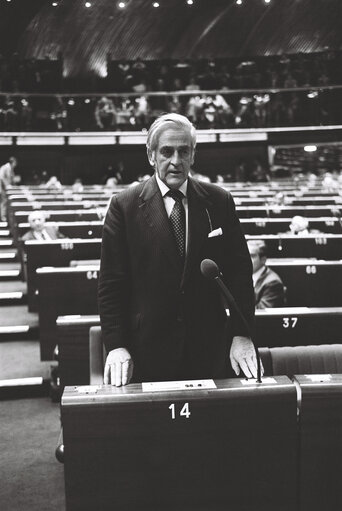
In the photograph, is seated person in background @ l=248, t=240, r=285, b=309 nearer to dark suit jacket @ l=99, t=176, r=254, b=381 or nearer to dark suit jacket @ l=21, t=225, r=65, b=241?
dark suit jacket @ l=99, t=176, r=254, b=381

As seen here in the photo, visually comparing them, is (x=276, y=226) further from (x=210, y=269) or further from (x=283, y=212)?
(x=210, y=269)

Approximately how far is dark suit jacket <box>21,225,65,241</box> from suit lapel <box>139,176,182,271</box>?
4.64 m

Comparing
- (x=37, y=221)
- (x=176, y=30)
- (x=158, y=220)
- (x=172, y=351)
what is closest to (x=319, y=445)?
(x=172, y=351)

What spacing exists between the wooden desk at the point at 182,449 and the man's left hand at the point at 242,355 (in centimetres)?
31

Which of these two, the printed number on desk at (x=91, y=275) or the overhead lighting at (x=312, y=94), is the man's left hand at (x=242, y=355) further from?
the overhead lighting at (x=312, y=94)

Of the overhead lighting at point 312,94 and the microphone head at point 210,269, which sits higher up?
the overhead lighting at point 312,94

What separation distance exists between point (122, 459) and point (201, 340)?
1.72 ft

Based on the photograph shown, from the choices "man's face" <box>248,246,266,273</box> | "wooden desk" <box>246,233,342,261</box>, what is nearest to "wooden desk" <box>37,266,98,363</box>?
"man's face" <box>248,246,266,273</box>

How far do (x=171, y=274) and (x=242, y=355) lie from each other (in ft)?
1.01

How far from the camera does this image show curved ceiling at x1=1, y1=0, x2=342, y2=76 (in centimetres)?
1884

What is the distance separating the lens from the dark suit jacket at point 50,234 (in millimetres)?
6594

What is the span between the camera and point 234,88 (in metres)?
17.7

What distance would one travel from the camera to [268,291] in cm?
417

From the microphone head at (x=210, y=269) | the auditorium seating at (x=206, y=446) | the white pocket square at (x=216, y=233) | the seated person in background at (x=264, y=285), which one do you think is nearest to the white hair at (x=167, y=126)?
the white pocket square at (x=216, y=233)
